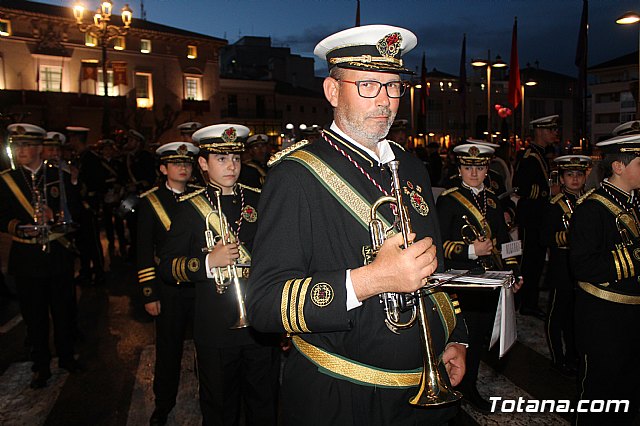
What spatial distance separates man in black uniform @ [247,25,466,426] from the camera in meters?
2.26

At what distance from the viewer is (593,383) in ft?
13.8

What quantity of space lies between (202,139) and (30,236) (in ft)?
9.67

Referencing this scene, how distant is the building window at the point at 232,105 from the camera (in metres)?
61.7

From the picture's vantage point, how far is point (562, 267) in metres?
6.45

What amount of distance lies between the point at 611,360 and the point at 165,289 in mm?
4237

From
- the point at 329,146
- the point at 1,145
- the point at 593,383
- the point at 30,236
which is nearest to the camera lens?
the point at 329,146

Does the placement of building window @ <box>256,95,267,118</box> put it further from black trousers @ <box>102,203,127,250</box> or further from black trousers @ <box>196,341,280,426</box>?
black trousers @ <box>196,341,280,426</box>

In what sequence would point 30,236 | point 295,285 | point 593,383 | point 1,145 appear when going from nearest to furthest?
point 295,285 → point 593,383 → point 30,236 → point 1,145

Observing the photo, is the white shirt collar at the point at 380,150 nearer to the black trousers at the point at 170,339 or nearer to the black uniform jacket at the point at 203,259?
the black uniform jacket at the point at 203,259

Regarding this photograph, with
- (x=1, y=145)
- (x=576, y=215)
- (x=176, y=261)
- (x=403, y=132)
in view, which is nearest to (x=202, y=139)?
(x=176, y=261)

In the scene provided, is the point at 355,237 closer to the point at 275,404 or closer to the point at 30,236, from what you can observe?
the point at 275,404

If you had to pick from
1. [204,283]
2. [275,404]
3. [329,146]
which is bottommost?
[275,404]

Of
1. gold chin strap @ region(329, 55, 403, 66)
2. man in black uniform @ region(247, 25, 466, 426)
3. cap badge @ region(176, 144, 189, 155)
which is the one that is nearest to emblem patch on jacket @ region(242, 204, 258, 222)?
cap badge @ region(176, 144, 189, 155)

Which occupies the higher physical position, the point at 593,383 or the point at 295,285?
the point at 295,285
